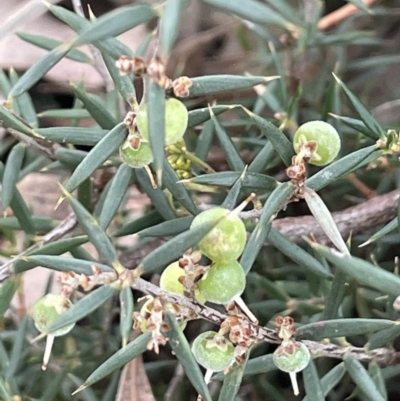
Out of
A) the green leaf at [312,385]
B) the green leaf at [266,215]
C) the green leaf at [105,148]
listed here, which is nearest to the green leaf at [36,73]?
the green leaf at [105,148]

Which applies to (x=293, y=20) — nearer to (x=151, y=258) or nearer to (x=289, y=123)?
(x=289, y=123)

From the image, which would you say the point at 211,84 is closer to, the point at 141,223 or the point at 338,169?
the point at 338,169

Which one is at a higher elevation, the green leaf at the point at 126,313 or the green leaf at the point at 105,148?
the green leaf at the point at 105,148

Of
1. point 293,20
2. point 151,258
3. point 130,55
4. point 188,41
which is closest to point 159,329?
point 151,258

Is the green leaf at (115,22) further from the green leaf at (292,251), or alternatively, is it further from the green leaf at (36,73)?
the green leaf at (292,251)

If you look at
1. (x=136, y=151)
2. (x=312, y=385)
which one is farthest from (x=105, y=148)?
(x=312, y=385)

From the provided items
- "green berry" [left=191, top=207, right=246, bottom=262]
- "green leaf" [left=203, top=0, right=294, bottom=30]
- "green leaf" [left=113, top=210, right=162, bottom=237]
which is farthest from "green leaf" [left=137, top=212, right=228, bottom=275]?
"green leaf" [left=113, top=210, right=162, bottom=237]
